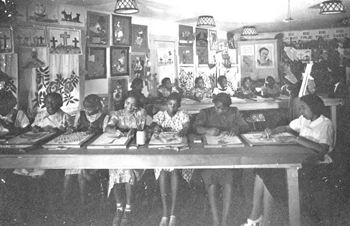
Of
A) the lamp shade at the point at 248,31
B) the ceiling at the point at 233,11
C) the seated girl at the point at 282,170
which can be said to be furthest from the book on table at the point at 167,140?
the lamp shade at the point at 248,31

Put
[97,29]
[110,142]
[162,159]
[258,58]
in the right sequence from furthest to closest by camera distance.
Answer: [258,58]
[97,29]
[110,142]
[162,159]

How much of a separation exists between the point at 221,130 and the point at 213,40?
3.31 metres

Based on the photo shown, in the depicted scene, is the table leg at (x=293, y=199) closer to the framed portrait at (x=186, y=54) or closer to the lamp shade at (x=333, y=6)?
the lamp shade at (x=333, y=6)

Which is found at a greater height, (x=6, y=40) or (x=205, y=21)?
(x=205, y=21)

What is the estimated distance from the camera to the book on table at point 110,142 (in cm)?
182

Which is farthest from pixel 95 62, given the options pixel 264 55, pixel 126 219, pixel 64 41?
pixel 264 55

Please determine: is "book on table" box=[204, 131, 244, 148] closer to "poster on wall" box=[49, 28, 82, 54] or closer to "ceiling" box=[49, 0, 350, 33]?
"poster on wall" box=[49, 28, 82, 54]

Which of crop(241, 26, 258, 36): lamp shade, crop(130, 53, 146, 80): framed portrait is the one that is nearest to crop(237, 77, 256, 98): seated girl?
crop(241, 26, 258, 36): lamp shade

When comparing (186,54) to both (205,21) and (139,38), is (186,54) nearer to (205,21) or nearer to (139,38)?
(139,38)

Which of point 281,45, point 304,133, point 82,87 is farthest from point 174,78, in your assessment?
point 304,133

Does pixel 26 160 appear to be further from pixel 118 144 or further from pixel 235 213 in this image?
pixel 235 213

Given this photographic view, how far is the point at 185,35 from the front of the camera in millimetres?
4816

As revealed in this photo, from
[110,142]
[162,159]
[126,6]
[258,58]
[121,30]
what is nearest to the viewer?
[162,159]

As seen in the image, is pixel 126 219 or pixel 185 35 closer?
pixel 126 219
